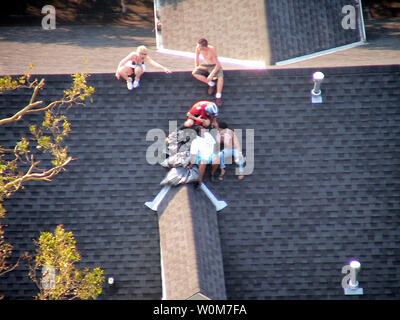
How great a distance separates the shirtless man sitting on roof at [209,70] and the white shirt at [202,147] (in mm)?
1394

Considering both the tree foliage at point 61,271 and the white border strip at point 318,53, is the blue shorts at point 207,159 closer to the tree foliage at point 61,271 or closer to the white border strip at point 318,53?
the tree foliage at point 61,271

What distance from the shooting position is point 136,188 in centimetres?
1706

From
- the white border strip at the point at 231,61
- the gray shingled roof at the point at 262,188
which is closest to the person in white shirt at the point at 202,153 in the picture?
the gray shingled roof at the point at 262,188

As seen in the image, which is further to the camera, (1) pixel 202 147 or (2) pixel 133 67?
(2) pixel 133 67

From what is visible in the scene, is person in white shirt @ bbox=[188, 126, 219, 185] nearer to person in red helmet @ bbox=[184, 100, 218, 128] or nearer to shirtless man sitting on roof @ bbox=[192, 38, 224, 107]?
person in red helmet @ bbox=[184, 100, 218, 128]

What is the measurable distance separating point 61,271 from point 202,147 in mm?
4961

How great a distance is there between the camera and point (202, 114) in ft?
55.8

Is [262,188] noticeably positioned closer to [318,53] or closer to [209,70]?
[209,70]

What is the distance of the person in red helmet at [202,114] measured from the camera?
16906mm

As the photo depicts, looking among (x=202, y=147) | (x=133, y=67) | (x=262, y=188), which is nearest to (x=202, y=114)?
(x=202, y=147)

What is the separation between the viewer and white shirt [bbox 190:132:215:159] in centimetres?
1678

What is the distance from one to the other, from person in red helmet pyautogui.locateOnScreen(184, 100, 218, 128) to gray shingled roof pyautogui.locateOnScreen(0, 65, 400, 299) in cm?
63

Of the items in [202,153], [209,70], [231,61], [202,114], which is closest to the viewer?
[202,153]

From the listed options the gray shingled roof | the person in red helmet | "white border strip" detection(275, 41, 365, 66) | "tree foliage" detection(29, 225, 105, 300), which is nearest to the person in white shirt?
the person in red helmet
